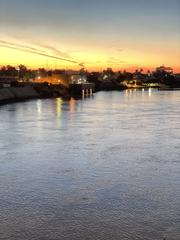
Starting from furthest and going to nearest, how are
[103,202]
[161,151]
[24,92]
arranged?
[24,92] < [161,151] < [103,202]

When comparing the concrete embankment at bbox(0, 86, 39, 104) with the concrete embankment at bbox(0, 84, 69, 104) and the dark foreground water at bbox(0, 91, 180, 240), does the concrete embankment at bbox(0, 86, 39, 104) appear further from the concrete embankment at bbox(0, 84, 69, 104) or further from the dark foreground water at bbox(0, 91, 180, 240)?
the dark foreground water at bbox(0, 91, 180, 240)

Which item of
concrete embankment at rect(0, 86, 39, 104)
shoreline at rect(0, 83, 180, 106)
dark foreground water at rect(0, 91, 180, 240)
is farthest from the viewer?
shoreline at rect(0, 83, 180, 106)

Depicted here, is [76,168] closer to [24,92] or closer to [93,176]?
[93,176]

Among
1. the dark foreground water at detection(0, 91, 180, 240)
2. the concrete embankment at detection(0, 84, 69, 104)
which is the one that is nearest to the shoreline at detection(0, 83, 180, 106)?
the concrete embankment at detection(0, 84, 69, 104)

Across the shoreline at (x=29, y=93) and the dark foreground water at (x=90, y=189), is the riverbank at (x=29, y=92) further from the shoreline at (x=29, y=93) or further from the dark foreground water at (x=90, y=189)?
the dark foreground water at (x=90, y=189)

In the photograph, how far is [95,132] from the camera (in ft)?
44.0

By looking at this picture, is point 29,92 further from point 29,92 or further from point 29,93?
point 29,93

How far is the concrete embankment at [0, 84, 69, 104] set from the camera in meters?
36.1

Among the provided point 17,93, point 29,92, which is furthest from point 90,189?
point 29,92

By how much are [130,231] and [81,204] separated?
102cm

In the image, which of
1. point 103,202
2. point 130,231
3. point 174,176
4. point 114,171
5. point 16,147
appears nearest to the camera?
point 130,231

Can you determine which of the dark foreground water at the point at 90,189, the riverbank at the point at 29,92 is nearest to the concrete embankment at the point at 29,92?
the riverbank at the point at 29,92

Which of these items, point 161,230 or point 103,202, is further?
point 103,202

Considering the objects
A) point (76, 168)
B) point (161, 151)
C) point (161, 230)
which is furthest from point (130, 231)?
point (161, 151)
